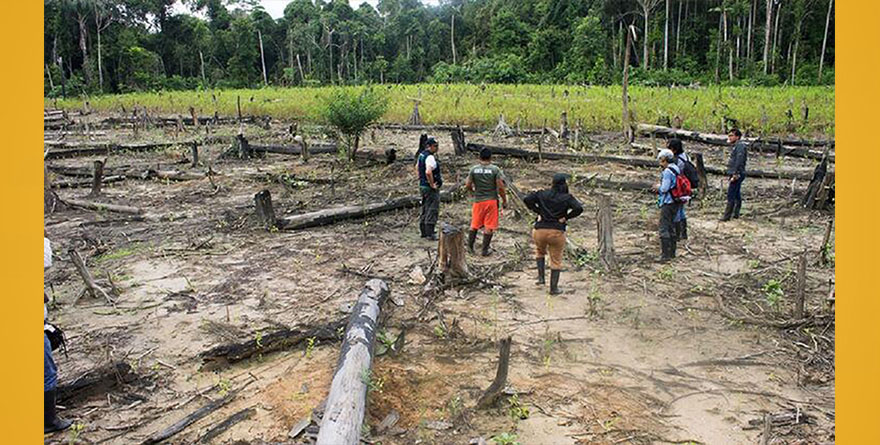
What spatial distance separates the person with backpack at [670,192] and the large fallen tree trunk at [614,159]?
18.1 feet

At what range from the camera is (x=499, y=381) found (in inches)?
185

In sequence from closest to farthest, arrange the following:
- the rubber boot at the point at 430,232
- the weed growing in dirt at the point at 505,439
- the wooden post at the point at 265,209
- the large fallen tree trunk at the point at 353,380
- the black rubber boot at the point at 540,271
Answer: the large fallen tree trunk at the point at 353,380
the weed growing in dirt at the point at 505,439
the black rubber boot at the point at 540,271
the rubber boot at the point at 430,232
the wooden post at the point at 265,209

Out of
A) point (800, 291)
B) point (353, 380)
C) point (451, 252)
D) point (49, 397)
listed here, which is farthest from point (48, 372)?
point (800, 291)

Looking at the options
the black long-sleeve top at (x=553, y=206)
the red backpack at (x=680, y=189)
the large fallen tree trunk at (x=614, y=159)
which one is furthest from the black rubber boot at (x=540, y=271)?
the large fallen tree trunk at (x=614, y=159)

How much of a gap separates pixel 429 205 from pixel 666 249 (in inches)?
140

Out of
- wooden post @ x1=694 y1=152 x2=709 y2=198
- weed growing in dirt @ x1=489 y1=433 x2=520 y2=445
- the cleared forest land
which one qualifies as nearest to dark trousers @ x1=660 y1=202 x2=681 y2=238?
wooden post @ x1=694 y1=152 x2=709 y2=198

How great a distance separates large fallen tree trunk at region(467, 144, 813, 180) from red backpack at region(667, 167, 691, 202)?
214 inches

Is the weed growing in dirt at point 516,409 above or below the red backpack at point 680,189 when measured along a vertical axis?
below

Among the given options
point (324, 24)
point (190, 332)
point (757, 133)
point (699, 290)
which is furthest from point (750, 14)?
point (190, 332)

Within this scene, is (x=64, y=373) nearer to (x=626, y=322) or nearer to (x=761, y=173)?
(x=626, y=322)

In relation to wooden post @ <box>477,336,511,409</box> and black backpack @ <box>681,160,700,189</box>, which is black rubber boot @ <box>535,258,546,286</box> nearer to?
black backpack @ <box>681,160,700,189</box>

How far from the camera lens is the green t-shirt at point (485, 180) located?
834 centimetres

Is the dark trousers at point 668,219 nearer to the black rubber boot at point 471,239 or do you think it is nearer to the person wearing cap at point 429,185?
the black rubber boot at point 471,239

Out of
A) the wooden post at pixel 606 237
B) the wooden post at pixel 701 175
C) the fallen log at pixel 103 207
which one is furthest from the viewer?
the wooden post at pixel 701 175
